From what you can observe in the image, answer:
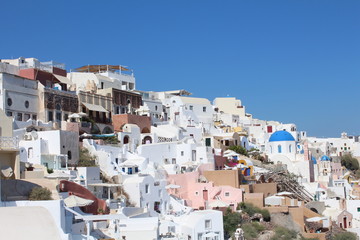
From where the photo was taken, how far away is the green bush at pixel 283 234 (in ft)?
120

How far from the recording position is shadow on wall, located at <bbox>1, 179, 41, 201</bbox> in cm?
2370

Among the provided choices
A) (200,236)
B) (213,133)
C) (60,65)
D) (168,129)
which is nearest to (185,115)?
(213,133)

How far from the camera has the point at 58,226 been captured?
21891 millimetres

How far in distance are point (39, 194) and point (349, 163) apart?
211ft

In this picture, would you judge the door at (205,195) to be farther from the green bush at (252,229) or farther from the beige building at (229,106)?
the beige building at (229,106)

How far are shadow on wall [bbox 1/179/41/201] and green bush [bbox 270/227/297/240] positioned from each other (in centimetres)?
1714

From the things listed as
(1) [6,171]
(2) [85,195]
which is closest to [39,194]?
(1) [6,171]

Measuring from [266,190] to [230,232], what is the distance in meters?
10.1

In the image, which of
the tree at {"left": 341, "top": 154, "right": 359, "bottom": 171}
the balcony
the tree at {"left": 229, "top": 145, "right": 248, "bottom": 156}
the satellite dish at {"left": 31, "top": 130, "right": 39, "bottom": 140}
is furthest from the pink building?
the tree at {"left": 341, "top": 154, "right": 359, "bottom": 171}

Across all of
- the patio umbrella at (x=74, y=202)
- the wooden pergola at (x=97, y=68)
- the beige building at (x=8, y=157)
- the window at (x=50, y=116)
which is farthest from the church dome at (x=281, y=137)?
the beige building at (x=8, y=157)

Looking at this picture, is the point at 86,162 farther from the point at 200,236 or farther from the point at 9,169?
the point at 9,169

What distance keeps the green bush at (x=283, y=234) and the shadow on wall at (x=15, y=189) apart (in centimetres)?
1714

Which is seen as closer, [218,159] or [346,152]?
[218,159]

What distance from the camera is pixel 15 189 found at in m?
24.4
